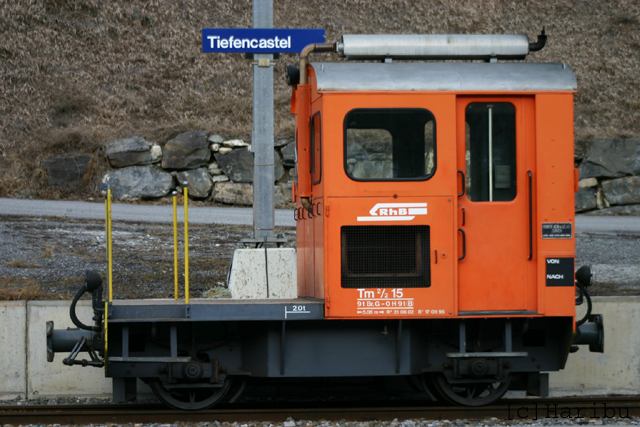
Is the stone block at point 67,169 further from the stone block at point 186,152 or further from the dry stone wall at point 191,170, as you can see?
the stone block at point 186,152

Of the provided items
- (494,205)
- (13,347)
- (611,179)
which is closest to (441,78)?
(494,205)

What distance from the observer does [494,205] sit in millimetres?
6051

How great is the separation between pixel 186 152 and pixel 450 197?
14789 mm

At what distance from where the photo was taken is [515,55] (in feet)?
21.3

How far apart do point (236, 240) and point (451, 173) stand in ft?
30.0

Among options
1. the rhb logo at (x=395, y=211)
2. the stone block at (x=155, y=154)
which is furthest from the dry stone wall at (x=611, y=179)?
the rhb logo at (x=395, y=211)

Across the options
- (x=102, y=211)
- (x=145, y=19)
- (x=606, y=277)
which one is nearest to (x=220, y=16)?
(x=145, y=19)

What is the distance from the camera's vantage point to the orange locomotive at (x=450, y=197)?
5938mm

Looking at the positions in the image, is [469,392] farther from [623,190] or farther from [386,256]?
[623,190]

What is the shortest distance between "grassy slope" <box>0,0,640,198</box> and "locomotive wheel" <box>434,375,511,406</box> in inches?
598

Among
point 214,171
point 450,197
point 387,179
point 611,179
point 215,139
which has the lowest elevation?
point 450,197

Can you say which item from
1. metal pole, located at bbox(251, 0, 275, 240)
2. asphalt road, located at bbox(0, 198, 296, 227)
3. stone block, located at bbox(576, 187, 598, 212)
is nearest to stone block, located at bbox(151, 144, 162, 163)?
asphalt road, located at bbox(0, 198, 296, 227)

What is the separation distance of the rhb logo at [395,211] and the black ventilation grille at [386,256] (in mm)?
89

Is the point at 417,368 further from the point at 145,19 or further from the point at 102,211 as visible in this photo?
the point at 145,19
